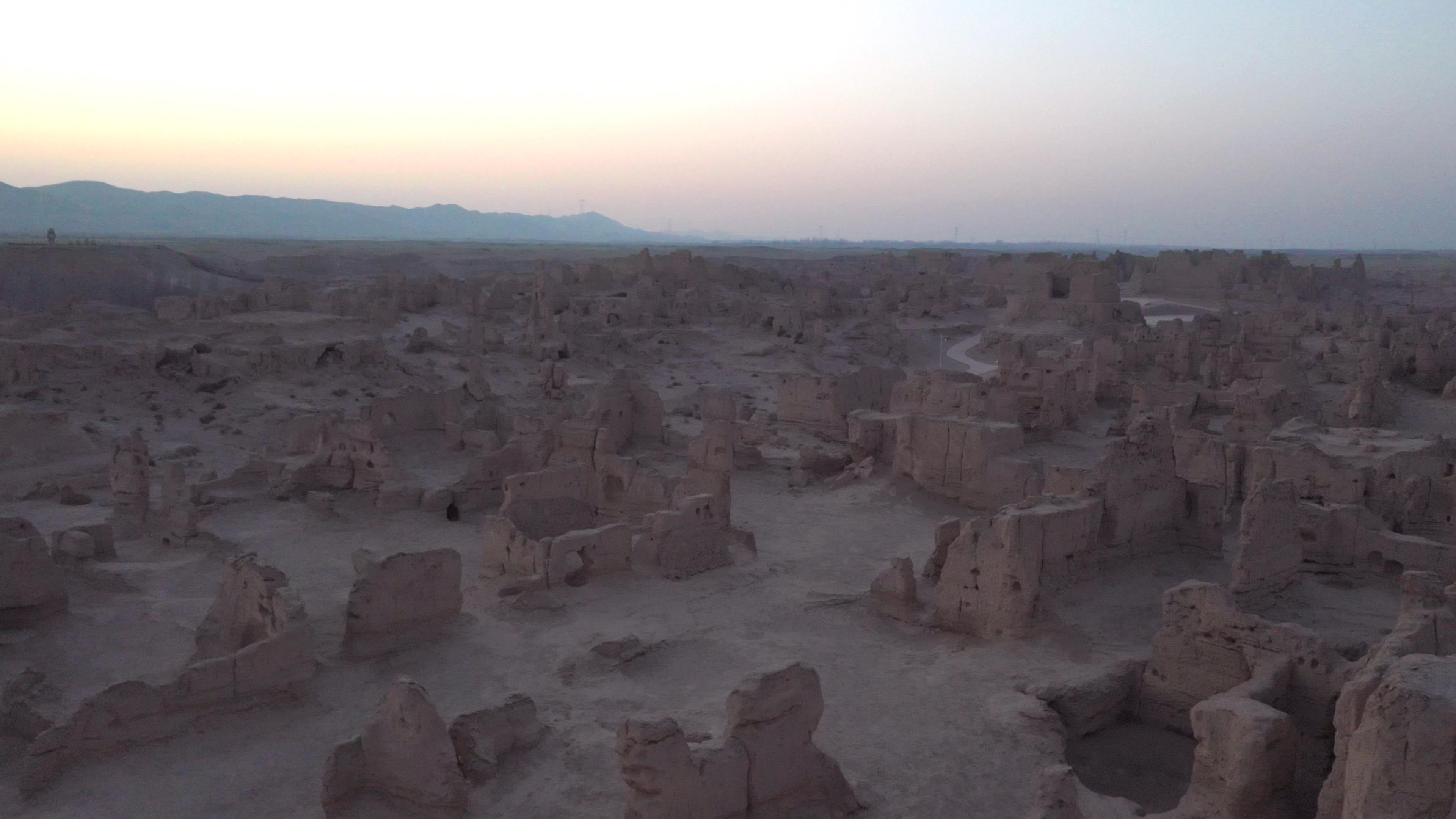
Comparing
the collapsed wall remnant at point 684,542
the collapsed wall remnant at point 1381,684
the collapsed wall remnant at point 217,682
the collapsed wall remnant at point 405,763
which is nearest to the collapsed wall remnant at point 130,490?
the collapsed wall remnant at point 217,682

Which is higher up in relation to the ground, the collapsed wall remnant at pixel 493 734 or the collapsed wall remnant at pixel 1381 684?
the collapsed wall remnant at pixel 1381 684

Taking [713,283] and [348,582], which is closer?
[348,582]

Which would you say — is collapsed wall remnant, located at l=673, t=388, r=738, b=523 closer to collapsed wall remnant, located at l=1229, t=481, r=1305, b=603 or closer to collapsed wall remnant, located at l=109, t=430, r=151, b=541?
collapsed wall remnant, located at l=1229, t=481, r=1305, b=603

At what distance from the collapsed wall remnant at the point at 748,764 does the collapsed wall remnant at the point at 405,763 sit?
5.12ft

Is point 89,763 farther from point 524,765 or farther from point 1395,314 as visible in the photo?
point 1395,314

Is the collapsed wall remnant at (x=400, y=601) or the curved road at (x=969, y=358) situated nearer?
the collapsed wall remnant at (x=400, y=601)

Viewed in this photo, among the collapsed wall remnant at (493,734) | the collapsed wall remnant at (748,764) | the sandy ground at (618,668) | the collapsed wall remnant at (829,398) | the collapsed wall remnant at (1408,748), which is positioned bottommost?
the sandy ground at (618,668)

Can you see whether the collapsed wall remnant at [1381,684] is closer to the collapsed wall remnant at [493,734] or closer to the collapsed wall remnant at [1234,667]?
the collapsed wall remnant at [1234,667]

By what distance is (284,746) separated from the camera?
1076 cm

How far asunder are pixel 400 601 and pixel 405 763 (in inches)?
158

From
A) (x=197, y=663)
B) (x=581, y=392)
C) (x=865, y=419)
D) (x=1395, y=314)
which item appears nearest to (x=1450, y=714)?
(x=197, y=663)

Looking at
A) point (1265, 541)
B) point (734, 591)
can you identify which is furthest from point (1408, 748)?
point (734, 591)

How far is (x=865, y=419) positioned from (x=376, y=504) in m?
9.73

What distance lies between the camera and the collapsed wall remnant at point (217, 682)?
9992mm
